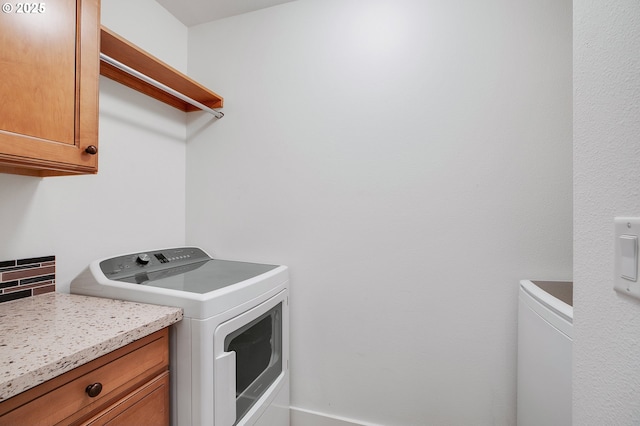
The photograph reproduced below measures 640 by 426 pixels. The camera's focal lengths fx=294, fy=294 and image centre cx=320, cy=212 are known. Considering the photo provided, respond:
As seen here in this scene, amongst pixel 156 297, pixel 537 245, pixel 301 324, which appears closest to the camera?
pixel 156 297


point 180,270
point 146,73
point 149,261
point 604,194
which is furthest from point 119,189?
point 604,194

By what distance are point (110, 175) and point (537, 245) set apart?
207 cm

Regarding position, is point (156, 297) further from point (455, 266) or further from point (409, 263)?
point (455, 266)

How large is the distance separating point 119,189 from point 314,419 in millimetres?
1621

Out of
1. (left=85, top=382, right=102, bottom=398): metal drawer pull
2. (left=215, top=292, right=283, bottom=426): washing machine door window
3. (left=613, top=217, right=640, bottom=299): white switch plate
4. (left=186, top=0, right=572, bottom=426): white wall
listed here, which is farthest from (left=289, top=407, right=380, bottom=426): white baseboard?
(left=613, top=217, right=640, bottom=299): white switch plate

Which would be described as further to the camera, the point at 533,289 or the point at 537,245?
the point at 537,245

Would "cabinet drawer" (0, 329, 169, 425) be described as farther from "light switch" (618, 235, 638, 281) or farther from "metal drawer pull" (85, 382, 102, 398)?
"light switch" (618, 235, 638, 281)

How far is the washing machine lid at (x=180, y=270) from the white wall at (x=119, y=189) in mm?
166

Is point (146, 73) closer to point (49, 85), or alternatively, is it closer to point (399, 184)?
point (49, 85)

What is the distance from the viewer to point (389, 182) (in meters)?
1.54

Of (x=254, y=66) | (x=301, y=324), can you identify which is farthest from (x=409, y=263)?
(x=254, y=66)

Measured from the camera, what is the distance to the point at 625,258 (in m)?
0.47

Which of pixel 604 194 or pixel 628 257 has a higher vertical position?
pixel 604 194

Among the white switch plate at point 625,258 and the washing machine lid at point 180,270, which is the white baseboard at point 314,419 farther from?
the white switch plate at point 625,258
